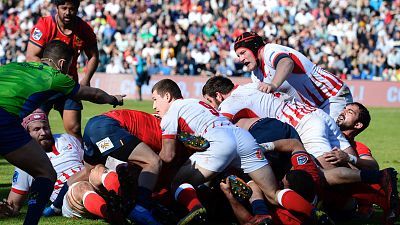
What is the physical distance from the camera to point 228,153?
24.3ft

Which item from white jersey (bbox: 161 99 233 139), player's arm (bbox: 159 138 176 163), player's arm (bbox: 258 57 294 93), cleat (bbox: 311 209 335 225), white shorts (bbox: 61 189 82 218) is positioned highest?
player's arm (bbox: 258 57 294 93)

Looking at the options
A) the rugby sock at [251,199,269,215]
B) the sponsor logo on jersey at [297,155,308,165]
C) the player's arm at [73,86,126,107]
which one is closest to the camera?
the player's arm at [73,86,126,107]

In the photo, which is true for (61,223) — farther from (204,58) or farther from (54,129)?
(204,58)

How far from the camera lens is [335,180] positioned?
7750mm

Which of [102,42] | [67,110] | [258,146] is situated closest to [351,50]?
[102,42]

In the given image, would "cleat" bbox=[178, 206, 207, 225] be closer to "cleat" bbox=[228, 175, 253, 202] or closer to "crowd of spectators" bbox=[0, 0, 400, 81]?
"cleat" bbox=[228, 175, 253, 202]

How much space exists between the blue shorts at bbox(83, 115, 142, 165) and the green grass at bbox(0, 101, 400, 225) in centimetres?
63

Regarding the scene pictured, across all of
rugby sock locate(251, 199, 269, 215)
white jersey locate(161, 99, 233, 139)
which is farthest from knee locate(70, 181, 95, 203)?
rugby sock locate(251, 199, 269, 215)

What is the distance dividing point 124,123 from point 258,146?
1.21 meters

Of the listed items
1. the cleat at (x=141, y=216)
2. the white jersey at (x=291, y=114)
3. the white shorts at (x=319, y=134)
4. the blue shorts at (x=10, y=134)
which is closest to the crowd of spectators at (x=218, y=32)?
the white jersey at (x=291, y=114)

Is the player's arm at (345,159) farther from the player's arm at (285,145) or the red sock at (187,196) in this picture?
the red sock at (187,196)

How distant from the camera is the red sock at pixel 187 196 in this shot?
23.1 feet

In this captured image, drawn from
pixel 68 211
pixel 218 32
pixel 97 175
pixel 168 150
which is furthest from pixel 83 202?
pixel 218 32

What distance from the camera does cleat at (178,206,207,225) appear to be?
683 cm
